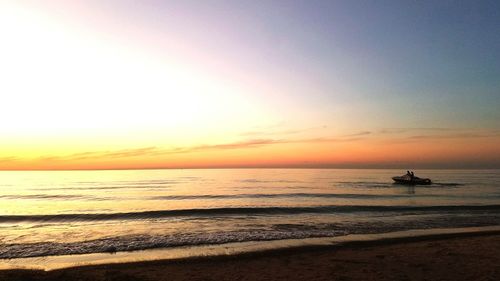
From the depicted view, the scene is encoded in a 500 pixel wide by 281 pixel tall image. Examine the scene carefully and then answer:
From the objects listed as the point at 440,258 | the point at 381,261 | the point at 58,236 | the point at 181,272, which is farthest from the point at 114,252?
the point at 440,258

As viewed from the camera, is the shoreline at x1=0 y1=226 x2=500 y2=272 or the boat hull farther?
the boat hull

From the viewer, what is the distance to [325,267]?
473 inches

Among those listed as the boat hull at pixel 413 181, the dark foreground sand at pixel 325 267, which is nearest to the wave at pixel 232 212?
the dark foreground sand at pixel 325 267

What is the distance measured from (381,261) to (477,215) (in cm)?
2087

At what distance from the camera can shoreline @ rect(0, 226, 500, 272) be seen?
13344 millimetres

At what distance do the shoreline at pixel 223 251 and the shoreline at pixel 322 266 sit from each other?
20 centimetres

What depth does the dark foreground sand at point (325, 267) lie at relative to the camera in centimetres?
1094

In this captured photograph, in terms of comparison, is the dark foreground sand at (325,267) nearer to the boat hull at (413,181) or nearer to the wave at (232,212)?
the wave at (232,212)

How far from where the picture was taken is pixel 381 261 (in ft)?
42.1

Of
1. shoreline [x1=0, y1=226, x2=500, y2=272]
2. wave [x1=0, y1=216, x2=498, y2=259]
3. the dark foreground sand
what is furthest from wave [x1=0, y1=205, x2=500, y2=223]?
the dark foreground sand

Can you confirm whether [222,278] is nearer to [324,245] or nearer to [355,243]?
[324,245]

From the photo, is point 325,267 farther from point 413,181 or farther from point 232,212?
→ point 413,181

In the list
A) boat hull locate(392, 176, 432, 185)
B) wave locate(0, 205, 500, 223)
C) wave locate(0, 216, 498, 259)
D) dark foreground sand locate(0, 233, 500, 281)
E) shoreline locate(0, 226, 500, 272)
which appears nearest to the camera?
dark foreground sand locate(0, 233, 500, 281)

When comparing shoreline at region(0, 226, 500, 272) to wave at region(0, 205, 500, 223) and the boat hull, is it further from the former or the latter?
the boat hull
